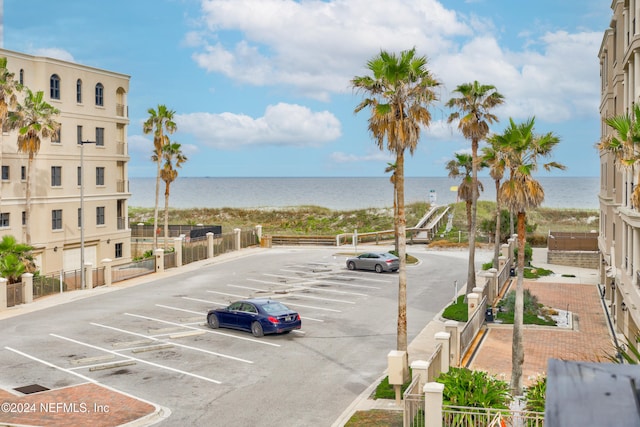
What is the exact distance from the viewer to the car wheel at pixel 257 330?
23.8 metres

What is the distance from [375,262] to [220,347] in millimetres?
19097

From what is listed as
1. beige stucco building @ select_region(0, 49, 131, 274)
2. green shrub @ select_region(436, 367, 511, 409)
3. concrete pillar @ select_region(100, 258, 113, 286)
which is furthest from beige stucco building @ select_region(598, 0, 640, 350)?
beige stucco building @ select_region(0, 49, 131, 274)

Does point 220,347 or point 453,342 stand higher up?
point 453,342

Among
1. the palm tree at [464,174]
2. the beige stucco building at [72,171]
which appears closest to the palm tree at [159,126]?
the beige stucco building at [72,171]

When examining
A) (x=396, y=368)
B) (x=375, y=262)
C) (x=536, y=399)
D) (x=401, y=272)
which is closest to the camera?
(x=536, y=399)

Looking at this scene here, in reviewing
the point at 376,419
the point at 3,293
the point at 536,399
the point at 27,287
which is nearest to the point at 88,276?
the point at 27,287

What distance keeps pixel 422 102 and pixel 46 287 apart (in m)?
23.1

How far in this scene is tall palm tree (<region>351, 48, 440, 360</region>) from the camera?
17.8 m

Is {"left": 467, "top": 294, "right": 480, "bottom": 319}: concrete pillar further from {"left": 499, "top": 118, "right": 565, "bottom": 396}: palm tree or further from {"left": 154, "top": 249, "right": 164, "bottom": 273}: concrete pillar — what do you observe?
{"left": 154, "top": 249, "right": 164, "bottom": 273}: concrete pillar

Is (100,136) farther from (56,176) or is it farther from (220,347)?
(220,347)

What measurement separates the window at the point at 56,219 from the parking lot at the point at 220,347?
35.8 feet

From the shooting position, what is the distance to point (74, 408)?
635 inches

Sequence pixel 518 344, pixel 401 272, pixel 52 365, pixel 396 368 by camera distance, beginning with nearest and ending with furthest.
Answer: pixel 396 368
pixel 518 344
pixel 401 272
pixel 52 365

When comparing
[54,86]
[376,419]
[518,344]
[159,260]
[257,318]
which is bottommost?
[376,419]
